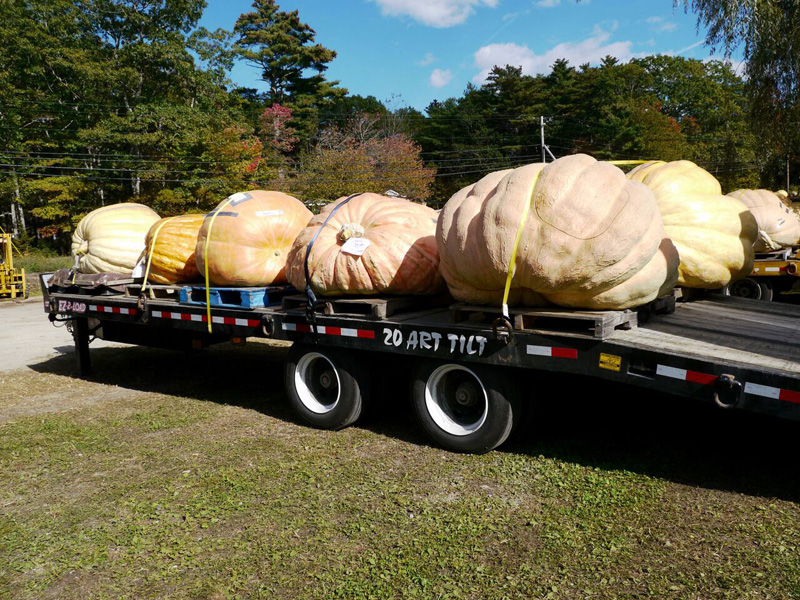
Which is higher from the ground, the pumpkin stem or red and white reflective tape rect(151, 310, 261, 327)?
the pumpkin stem

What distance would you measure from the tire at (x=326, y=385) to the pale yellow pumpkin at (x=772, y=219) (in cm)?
1027

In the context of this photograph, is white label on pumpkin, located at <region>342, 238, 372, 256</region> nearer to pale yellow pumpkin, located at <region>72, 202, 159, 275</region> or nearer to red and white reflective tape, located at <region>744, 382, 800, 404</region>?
red and white reflective tape, located at <region>744, 382, 800, 404</region>

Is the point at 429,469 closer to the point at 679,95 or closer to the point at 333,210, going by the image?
the point at 333,210

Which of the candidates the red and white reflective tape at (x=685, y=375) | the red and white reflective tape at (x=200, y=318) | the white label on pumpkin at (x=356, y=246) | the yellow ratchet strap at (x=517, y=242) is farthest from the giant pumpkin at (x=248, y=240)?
the red and white reflective tape at (x=685, y=375)

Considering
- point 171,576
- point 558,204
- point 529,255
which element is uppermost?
point 558,204

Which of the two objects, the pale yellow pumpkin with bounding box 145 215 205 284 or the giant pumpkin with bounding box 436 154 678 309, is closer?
the giant pumpkin with bounding box 436 154 678 309

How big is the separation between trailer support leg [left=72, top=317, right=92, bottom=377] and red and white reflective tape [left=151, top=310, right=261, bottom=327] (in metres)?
2.21

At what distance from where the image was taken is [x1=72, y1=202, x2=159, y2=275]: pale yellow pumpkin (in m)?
8.33

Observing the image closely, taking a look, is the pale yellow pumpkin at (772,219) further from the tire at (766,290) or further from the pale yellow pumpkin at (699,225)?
the pale yellow pumpkin at (699,225)

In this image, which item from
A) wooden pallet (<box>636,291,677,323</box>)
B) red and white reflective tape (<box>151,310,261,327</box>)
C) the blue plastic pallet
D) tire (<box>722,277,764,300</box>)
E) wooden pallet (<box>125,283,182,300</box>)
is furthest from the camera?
tire (<box>722,277,764,300</box>)

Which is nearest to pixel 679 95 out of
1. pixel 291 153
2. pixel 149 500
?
pixel 291 153

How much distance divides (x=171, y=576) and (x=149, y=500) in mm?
1114

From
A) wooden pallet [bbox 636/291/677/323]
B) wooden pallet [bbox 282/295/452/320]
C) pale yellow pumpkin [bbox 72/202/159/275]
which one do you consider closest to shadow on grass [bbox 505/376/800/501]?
wooden pallet [bbox 636/291/677/323]

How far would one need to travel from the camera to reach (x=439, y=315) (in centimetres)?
519
